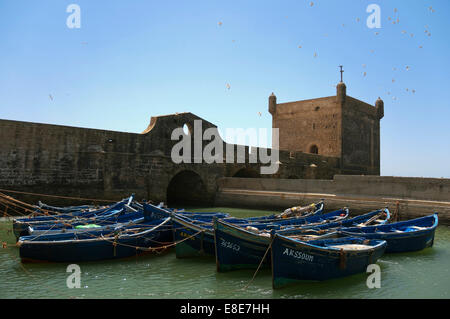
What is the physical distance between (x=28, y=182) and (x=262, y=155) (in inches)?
623

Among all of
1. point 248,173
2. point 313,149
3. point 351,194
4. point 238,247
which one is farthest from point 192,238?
point 313,149

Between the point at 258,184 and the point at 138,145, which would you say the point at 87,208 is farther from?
the point at 258,184

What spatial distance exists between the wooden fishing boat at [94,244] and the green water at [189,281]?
0.71ft

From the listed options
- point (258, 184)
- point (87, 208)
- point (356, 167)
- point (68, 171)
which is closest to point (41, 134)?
point (68, 171)

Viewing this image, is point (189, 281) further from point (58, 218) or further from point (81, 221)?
point (58, 218)

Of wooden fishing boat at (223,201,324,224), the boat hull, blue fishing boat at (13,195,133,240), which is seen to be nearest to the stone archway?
blue fishing boat at (13,195,133,240)

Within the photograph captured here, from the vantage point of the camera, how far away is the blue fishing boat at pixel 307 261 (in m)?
6.86

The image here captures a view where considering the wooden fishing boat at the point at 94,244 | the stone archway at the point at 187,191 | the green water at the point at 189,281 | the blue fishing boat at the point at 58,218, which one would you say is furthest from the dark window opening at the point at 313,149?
the wooden fishing boat at the point at 94,244

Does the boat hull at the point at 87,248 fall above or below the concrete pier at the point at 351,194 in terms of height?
below

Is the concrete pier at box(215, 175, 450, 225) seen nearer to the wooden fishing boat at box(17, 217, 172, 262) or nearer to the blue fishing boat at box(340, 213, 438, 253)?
the blue fishing boat at box(340, 213, 438, 253)

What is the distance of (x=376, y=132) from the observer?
39.6 metres

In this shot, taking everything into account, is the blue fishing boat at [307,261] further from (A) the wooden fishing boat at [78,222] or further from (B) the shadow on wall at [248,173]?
(B) the shadow on wall at [248,173]

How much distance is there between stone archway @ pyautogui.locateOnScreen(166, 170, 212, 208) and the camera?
76.2 feet
